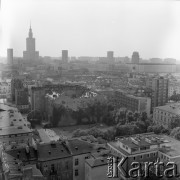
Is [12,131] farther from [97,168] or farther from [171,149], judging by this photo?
[171,149]

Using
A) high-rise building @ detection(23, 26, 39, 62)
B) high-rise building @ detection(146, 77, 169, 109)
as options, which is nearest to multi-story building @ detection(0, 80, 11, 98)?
high-rise building @ detection(23, 26, 39, 62)

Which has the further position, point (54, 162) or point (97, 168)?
point (54, 162)

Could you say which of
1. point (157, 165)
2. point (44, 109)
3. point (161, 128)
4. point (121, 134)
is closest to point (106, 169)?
point (157, 165)

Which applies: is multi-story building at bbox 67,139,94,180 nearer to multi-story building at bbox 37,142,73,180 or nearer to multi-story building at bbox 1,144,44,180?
multi-story building at bbox 37,142,73,180

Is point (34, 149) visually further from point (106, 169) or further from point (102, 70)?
point (102, 70)

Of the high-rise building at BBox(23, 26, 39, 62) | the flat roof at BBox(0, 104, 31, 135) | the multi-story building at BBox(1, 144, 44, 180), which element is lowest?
the multi-story building at BBox(1, 144, 44, 180)

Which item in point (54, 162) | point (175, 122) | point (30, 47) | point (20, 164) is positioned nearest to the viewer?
point (20, 164)

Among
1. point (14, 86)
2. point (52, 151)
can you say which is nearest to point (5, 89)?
point (14, 86)
